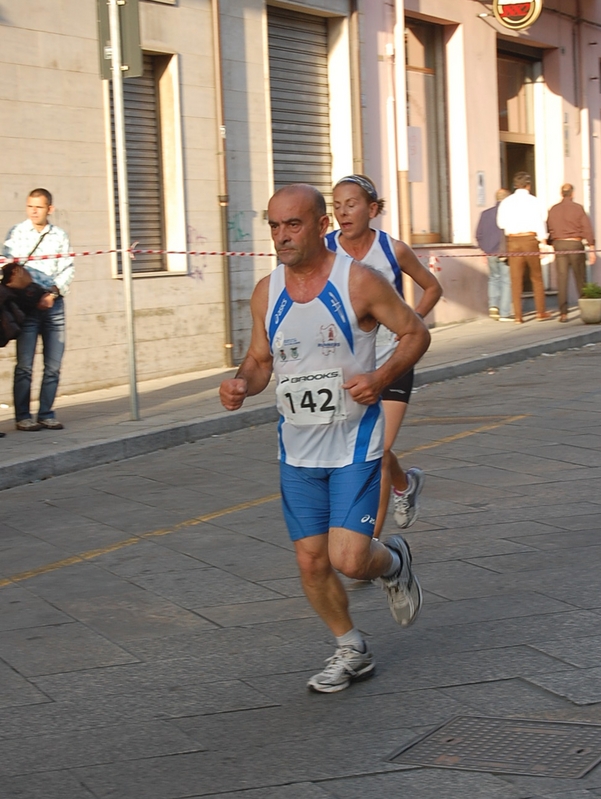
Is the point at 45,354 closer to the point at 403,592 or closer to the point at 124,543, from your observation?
the point at 124,543

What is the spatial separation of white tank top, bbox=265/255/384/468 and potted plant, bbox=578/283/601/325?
13.8m

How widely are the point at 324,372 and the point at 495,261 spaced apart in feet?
48.7

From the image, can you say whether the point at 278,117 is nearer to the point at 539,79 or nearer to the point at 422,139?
the point at 422,139

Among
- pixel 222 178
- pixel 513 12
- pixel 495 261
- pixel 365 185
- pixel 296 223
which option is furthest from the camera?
pixel 513 12

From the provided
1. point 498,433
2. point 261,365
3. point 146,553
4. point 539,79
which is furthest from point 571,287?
point 261,365

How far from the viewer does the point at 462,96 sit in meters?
19.7

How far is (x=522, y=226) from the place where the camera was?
701 inches

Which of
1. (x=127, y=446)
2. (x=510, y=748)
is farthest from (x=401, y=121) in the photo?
(x=510, y=748)

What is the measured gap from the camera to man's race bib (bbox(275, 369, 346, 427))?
4402mm

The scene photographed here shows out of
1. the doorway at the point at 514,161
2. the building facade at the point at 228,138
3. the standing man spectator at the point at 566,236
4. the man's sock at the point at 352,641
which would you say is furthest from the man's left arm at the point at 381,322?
the doorway at the point at 514,161

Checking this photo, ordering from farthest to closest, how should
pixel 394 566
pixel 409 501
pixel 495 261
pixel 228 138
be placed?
pixel 495 261 → pixel 228 138 → pixel 409 501 → pixel 394 566

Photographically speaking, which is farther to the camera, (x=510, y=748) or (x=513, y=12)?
(x=513, y=12)

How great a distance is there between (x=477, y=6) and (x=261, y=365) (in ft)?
54.7

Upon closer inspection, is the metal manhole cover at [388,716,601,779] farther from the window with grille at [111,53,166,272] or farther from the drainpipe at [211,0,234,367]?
the drainpipe at [211,0,234,367]
